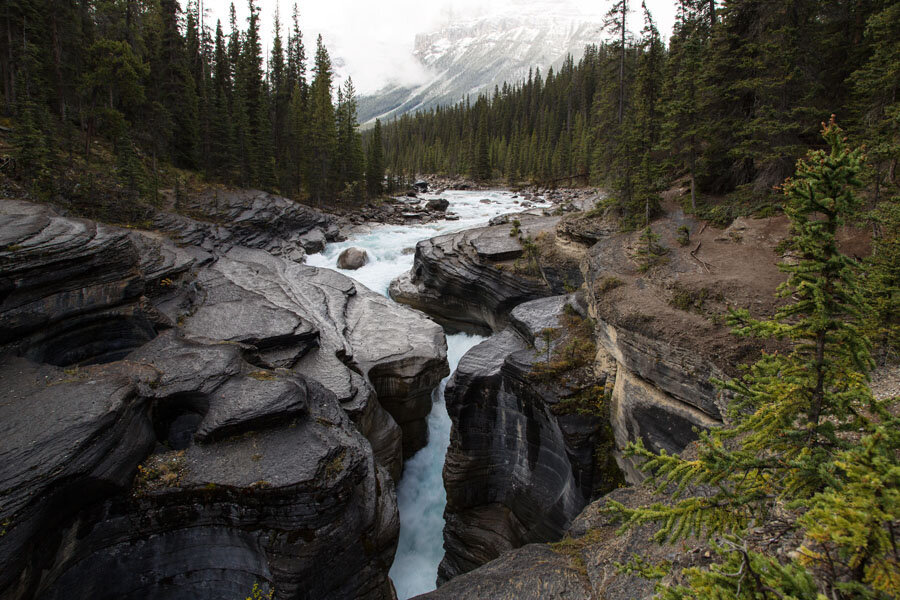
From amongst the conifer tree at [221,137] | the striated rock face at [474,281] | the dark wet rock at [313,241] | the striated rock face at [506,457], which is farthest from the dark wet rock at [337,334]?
the conifer tree at [221,137]

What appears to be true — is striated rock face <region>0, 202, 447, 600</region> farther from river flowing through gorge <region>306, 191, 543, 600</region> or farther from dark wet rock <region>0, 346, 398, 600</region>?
river flowing through gorge <region>306, 191, 543, 600</region>

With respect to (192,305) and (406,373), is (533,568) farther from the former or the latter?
(192,305)

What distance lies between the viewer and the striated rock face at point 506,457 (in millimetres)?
12586

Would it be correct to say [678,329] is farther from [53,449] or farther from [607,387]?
[53,449]

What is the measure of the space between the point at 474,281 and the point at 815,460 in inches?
783

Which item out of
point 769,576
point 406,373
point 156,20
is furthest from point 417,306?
point 156,20

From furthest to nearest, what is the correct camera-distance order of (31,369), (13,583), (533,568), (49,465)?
(31,369), (533,568), (49,465), (13,583)

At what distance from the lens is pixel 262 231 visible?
114 ft

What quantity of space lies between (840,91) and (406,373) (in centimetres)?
1957

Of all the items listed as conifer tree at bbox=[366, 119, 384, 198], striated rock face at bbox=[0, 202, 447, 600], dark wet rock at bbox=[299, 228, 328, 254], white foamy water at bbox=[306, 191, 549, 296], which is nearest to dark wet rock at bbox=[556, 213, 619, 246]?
white foamy water at bbox=[306, 191, 549, 296]

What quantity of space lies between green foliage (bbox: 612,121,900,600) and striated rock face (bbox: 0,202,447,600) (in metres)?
7.61

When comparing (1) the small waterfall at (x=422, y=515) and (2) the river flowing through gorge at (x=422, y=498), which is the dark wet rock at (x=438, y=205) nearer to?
(2) the river flowing through gorge at (x=422, y=498)

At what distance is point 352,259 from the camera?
102ft

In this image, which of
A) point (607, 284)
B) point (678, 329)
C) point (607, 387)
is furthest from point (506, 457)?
point (678, 329)
